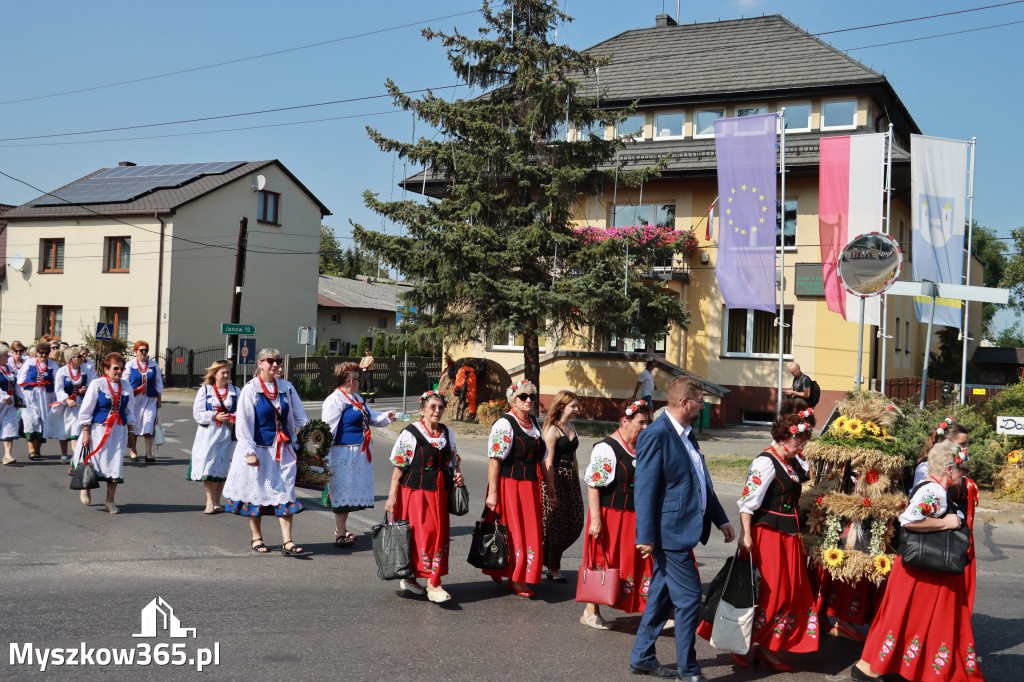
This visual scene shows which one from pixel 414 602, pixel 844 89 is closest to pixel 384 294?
pixel 844 89

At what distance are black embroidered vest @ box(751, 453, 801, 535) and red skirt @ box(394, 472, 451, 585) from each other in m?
2.56

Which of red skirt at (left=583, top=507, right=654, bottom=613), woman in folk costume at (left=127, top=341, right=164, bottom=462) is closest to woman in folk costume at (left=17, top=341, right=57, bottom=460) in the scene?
woman in folk costume at (left=127, top=341, right=164, bottom=462)

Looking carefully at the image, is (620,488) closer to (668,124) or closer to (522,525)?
(522,525)

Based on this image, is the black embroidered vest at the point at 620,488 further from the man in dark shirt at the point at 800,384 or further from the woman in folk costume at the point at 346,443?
the man in dark shirt at the point at 800,384

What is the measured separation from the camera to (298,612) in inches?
260

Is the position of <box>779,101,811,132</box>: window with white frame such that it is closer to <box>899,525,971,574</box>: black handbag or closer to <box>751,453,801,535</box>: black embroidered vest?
<box>751,453,801,535</box>: black embroidered vest

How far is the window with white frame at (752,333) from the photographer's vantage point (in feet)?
83.6

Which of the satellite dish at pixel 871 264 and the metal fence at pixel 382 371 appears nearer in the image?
the satellite dish at pixel 871 264

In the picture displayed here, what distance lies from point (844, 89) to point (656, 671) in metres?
23.7

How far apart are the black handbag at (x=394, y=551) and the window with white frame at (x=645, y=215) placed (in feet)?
67.5

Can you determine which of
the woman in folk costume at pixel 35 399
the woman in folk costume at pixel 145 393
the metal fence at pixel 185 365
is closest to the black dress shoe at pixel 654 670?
the woman in folk costume at pixel 145 393

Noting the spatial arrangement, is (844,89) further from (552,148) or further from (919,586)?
(919,586)

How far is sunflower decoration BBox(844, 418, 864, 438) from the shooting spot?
6.33m

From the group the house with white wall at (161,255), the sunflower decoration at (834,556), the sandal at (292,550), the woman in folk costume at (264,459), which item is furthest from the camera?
the house with white wall at (161,255)
